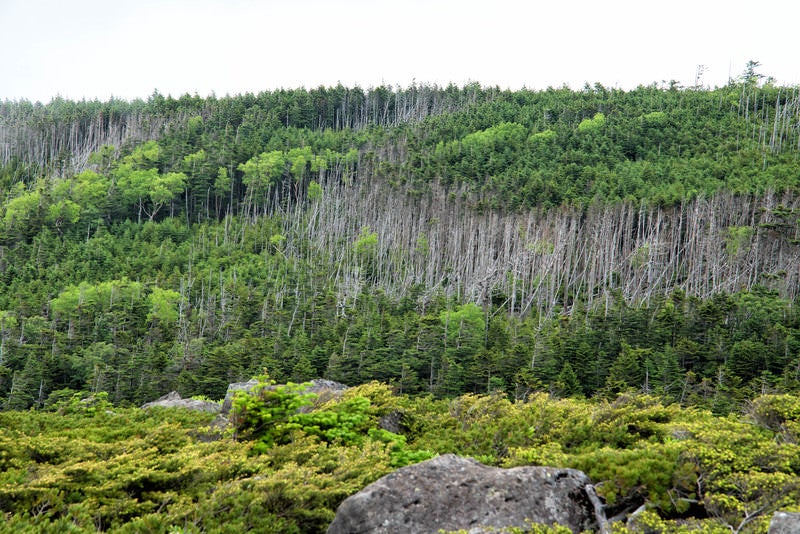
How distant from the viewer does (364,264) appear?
8500 cm

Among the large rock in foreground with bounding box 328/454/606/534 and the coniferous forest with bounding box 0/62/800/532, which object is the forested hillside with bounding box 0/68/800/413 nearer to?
the coniferous forest with bounding box 0/62/800/532

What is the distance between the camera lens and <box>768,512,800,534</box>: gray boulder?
9.10 meters

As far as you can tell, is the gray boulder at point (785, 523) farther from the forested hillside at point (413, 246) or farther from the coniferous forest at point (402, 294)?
the forested hillside at point (413, 246)

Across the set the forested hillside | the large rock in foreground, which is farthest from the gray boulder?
the forested hillside

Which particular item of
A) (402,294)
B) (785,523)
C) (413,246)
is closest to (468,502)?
(785,523)

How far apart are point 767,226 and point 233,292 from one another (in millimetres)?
59092

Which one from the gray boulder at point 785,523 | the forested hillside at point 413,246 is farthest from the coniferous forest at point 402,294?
the gray boulder at point 785,523

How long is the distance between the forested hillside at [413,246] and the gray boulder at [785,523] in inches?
1162

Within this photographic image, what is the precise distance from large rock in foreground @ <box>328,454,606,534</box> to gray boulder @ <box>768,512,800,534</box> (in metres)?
2.84

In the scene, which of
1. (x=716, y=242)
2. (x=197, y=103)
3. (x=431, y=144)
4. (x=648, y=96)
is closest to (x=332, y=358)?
(x=716, y=242)

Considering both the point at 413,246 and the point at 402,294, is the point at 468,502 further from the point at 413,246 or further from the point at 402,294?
the point at 413,246

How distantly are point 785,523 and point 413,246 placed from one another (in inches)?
3113

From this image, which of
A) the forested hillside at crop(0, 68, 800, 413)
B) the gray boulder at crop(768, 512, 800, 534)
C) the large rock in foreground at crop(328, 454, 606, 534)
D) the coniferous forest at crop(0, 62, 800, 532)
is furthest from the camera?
the forested hillside at crop(0, 68, 800, 413)

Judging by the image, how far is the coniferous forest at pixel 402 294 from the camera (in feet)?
42.1
